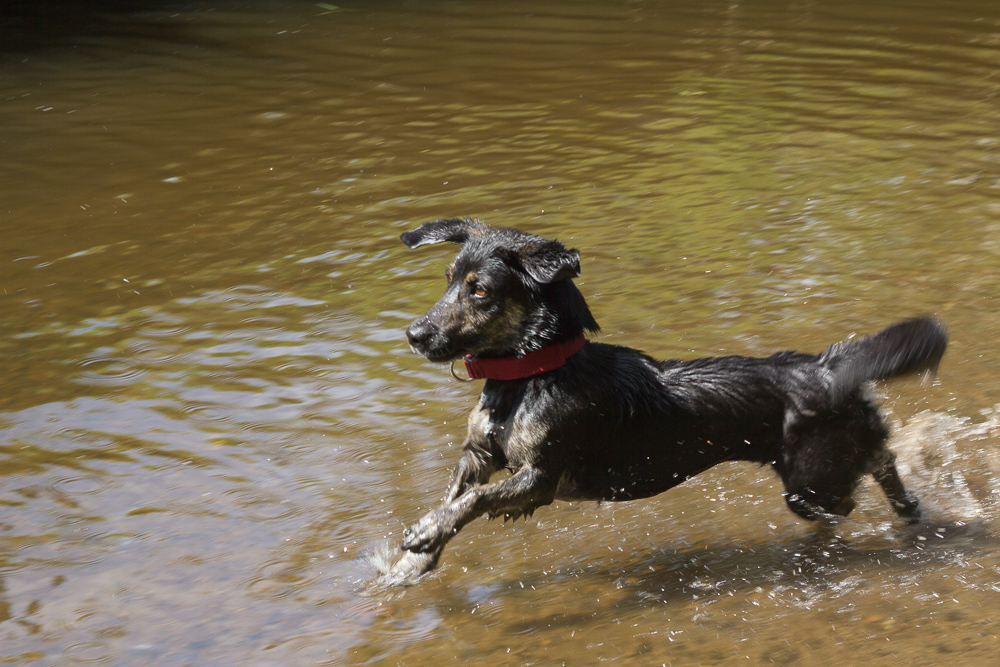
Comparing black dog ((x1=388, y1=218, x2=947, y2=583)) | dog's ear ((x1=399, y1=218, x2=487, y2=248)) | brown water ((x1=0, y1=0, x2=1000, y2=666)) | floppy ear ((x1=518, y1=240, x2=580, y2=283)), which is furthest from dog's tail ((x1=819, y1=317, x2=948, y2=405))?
dog's ear ((x1=399, y1=218, x2=487, y2=248))

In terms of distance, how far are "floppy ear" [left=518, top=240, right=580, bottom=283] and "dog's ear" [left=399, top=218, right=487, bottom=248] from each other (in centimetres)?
57

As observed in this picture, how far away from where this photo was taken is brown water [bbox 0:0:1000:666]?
4535 mm

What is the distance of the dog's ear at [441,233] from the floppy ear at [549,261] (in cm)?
57

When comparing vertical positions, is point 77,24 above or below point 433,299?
above

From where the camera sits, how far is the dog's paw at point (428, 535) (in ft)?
14.5

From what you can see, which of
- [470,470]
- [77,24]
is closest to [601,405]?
[470,470]

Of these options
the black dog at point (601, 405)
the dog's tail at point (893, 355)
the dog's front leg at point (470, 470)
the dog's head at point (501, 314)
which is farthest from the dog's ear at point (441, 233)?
the dog's tail at point (893, 355)

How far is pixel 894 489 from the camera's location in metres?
4.88

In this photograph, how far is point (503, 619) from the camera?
4504 mm

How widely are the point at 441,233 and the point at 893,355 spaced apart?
2165mm

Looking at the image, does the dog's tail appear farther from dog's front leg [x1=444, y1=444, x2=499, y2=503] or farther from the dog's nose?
the dog's nose

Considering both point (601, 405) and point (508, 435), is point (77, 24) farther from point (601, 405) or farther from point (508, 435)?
point (601, 405)

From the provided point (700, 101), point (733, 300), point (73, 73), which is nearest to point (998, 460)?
point (733, 300)

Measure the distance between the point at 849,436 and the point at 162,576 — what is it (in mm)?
3349
